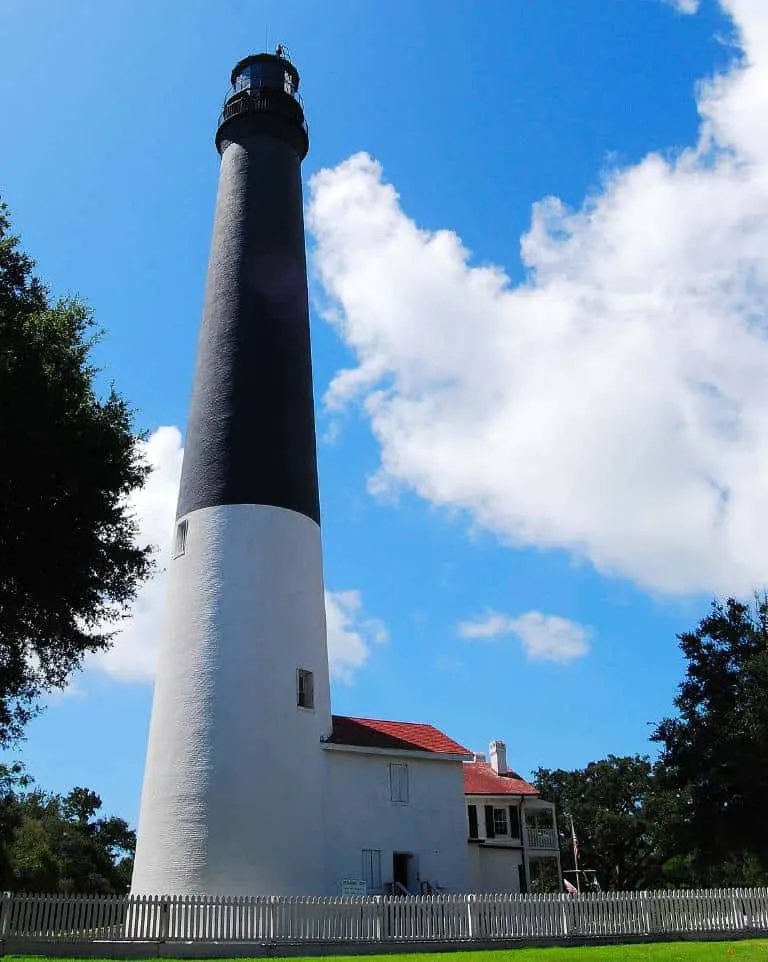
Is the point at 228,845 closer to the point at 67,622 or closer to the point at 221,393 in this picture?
the point at 67,622

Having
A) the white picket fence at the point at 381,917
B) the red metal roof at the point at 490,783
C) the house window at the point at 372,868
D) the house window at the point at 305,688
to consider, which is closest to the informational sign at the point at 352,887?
the house window at the point at 372,868

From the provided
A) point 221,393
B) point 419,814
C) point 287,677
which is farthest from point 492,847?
point 221,393

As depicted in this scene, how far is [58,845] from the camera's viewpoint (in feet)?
151

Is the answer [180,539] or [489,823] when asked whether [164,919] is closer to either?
[180,539]

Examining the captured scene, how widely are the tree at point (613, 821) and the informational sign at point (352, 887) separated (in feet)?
123

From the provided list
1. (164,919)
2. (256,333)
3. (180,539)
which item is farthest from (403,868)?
(256,333)

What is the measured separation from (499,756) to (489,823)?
454cm

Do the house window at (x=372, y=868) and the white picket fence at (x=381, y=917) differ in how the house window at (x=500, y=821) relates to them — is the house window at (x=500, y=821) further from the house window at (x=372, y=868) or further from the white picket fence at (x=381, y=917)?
the white picket fence at (x=381, y=917)

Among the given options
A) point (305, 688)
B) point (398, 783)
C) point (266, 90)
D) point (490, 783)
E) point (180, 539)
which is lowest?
point (398, 783)

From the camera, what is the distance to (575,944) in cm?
2009

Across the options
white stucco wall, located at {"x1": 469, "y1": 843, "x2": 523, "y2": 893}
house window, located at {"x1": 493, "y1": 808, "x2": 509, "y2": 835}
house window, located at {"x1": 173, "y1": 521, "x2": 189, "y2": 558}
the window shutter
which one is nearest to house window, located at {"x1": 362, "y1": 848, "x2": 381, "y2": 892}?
white stucco wall, located at {"x1": 469, "y1": 843, "x2": 523, "y2": 893}

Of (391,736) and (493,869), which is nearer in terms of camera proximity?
(391,736)

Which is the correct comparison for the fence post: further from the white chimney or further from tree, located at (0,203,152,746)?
the white chimney

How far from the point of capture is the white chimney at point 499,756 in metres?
38.4
